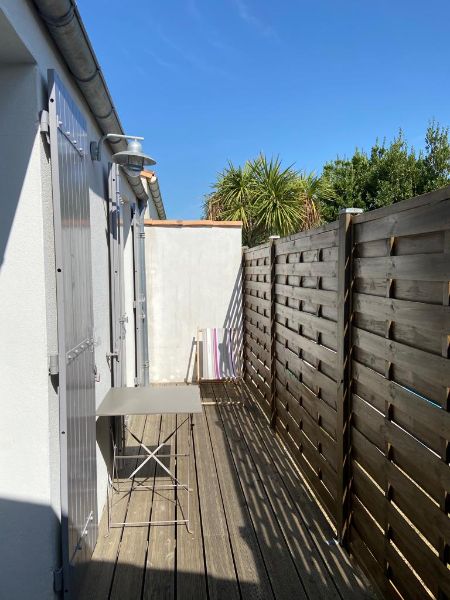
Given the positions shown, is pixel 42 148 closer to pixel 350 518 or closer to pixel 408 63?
pixel 350 518

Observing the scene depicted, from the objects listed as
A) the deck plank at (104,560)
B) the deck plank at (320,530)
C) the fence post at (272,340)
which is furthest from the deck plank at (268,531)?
the deck plank at (104,560)

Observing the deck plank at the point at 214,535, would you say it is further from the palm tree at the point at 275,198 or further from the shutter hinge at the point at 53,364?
the palm tree at the point at 275,198

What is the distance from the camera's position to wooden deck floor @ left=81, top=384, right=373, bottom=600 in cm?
225

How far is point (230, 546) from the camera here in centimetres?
262

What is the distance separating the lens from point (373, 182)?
1925cm

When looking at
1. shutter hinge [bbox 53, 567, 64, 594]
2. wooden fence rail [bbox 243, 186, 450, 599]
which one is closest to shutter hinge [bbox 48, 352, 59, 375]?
shutter hinge [bbox 53, 567, 64, 594]

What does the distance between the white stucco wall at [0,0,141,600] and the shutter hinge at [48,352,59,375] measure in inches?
0.9

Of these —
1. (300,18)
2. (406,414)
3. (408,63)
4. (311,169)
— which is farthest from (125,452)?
(408,63)

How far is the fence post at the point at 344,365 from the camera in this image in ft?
8.00

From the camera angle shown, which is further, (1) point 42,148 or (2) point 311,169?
(2) point 311,169

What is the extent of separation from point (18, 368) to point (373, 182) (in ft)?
64.4

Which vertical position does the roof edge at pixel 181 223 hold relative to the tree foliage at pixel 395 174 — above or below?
below

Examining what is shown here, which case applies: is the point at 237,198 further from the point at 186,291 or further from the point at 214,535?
the point at 214,535

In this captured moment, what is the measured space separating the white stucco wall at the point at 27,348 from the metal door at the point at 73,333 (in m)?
0.04
